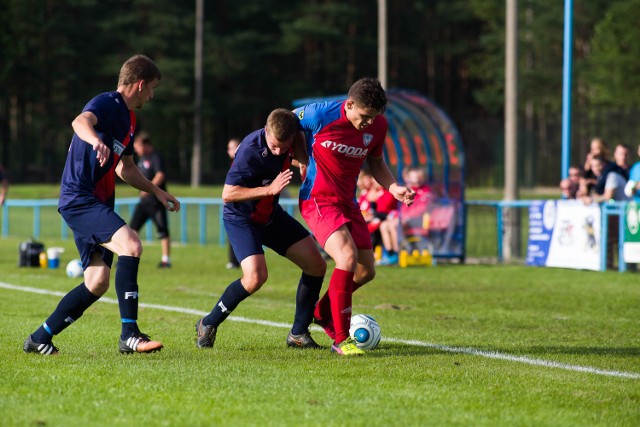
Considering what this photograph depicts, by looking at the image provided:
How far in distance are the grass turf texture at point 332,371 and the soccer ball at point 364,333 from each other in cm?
17

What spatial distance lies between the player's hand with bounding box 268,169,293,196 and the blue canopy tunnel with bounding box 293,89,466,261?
1146cm

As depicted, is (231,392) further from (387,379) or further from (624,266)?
(624,266)

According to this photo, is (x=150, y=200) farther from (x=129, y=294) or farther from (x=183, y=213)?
(x=129, y=294)

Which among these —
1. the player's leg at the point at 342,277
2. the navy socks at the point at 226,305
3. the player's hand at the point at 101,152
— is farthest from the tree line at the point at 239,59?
the player's hand at the point at 101,152

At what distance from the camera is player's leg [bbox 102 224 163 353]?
23.5 feet

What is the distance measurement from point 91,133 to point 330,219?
1858 mm

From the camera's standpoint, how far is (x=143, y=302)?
11711 mm

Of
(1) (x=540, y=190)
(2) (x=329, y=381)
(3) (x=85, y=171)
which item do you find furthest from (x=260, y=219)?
(1) (x=540, y=190)

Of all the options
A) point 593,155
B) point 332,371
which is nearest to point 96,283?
point 332,371

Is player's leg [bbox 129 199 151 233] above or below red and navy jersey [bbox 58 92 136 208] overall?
below

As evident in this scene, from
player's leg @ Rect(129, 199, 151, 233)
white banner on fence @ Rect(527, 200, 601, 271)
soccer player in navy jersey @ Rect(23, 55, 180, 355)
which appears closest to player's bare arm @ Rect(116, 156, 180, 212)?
soccer player in navy jersey @ Rect(23, 55, 180, 355)

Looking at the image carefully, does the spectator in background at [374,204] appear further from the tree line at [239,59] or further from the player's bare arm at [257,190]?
the tree line at [239,59]

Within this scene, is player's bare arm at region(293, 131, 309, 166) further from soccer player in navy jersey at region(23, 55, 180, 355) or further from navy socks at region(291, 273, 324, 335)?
soccer player in navy jersey at region(23, 55, 180, 355)

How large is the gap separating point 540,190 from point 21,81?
99.4ft
